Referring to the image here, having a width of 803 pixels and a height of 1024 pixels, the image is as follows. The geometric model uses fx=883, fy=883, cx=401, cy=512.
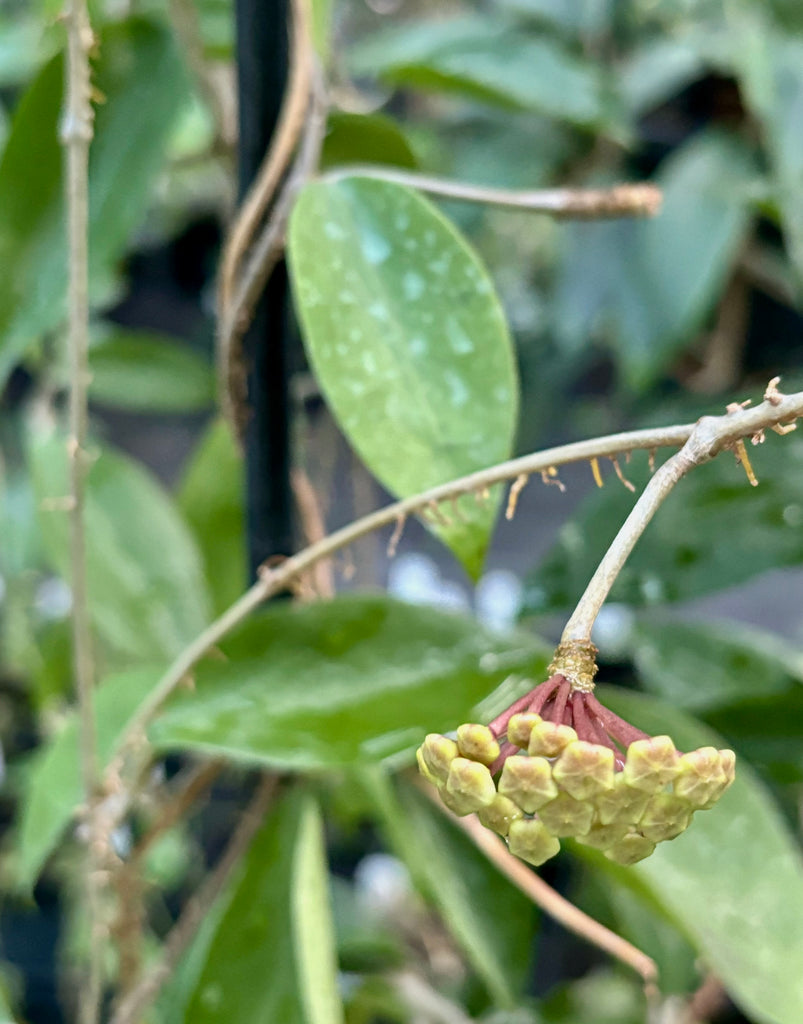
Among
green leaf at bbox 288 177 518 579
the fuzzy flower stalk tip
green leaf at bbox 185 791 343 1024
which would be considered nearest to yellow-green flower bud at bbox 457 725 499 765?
the fuzzy flower stalk tip

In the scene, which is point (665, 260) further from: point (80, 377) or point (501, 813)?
point (501, 813)

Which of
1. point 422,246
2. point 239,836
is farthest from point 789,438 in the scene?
point 239,836

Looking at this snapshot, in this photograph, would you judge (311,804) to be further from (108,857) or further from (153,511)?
(153,511)

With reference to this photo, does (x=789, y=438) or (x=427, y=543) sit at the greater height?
(x=789, y=438)

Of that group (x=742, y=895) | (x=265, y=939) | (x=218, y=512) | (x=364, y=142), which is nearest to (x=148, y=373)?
(x=218, y=512)

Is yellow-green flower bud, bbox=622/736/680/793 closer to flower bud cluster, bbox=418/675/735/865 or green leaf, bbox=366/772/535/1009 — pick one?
flower bud cluster, bbox=418/675/735/865

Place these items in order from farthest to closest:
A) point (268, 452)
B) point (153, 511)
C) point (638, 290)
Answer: point (638, 290), point (153, 511), point (268, 452)
